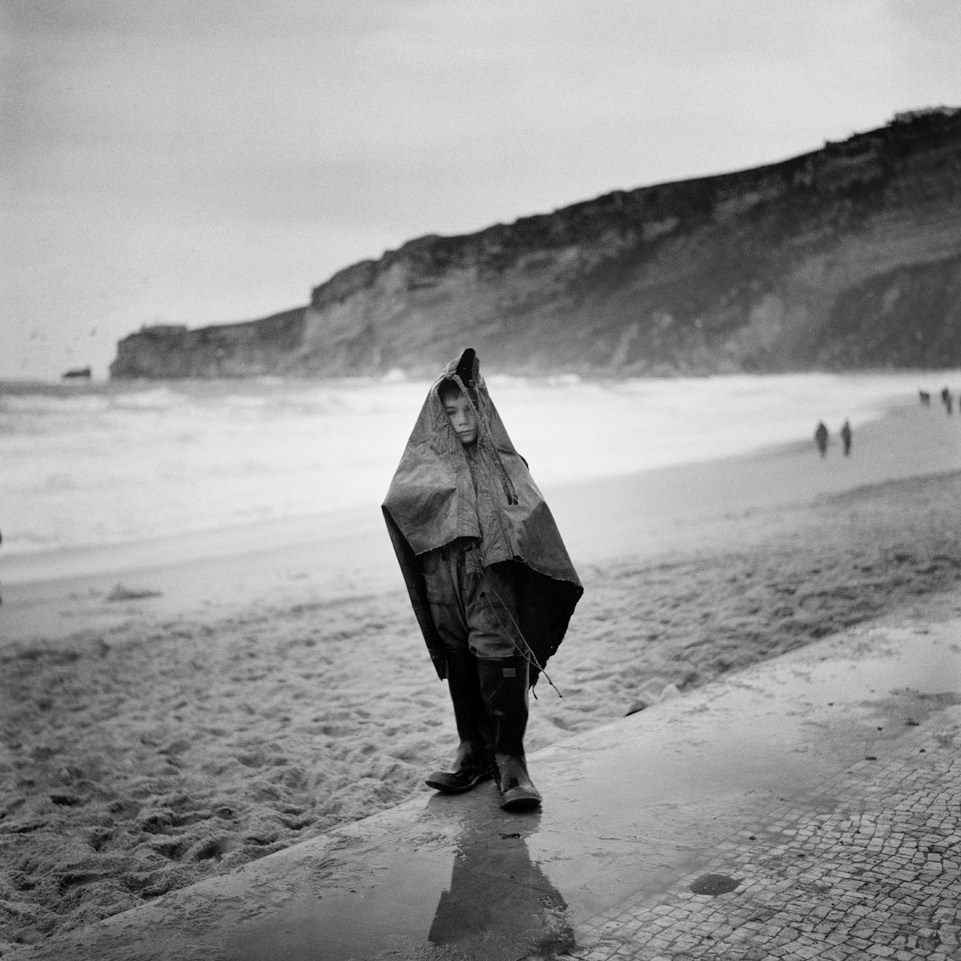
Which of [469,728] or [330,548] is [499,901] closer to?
[469,728]

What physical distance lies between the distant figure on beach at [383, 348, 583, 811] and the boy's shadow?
0.33m

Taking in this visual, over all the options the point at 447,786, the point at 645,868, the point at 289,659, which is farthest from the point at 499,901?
the point at 289,659

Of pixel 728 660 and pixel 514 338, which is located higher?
pixel 514 338

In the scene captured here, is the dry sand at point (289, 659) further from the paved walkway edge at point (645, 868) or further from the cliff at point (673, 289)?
the cliff at point (673, 289)

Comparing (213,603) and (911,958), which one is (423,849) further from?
(213,603)

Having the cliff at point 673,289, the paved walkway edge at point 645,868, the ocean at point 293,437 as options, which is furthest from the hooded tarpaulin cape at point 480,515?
the cliff at point 673,289

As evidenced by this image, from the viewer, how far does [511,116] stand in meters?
31.2

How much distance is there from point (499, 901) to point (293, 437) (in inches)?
1024

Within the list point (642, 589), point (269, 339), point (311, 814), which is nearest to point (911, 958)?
point (311, 814)

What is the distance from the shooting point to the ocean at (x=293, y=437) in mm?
16016

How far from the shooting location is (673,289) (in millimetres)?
59312

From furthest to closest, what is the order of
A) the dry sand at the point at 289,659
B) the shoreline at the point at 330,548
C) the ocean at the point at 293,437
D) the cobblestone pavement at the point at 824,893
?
1. the ocean at the point at 293,437
2. the shoreline at the point at 330,548
3. the dry sand at the point at 289,659
4. the cobblestone pavement at the point at 824,893

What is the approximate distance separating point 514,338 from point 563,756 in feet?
187

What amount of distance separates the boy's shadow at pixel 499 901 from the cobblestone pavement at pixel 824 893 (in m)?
0.09
